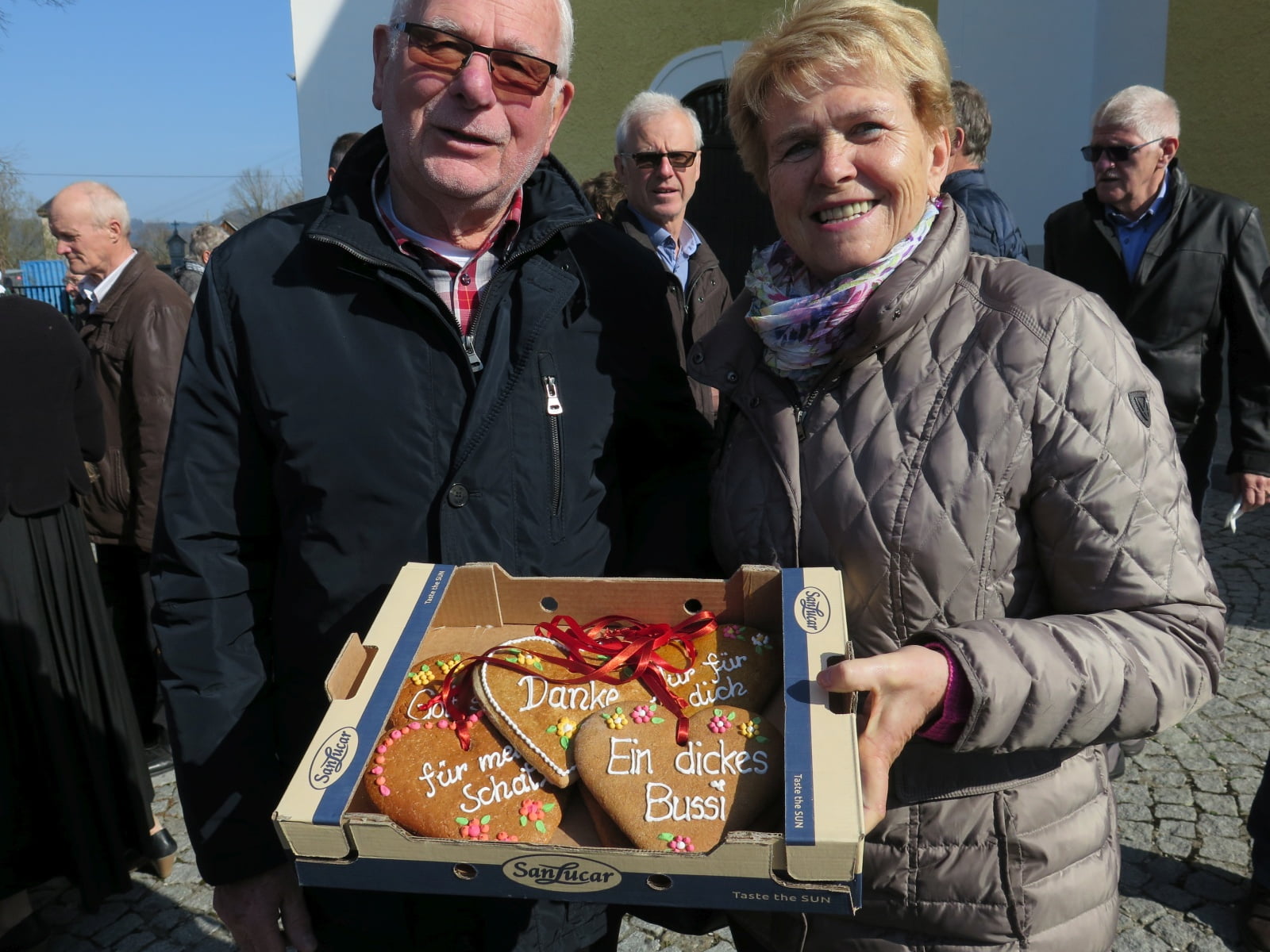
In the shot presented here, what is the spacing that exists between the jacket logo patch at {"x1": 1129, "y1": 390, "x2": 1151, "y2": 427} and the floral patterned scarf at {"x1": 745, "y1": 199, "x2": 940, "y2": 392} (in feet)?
1.29

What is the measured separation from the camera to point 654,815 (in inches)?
45.0

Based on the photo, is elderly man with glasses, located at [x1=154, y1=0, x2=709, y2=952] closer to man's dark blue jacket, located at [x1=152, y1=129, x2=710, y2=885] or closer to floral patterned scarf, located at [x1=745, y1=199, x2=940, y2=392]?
man's dark blue jacket, located at [x1=152, y1=129, x2=710, y2=885]

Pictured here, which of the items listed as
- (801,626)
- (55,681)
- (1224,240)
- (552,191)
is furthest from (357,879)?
(1224,240)

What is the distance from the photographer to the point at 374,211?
68.9 inches

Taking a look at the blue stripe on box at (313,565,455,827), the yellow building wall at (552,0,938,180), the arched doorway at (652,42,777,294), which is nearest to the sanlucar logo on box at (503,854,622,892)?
the blue stripe on box at (313,565,455,827)

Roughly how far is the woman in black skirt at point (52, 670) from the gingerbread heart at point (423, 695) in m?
2.52

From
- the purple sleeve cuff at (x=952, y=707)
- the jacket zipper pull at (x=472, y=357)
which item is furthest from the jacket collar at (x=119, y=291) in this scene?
the purple sleeve cuff at (x=952, y=707)

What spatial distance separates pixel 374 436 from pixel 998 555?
1.03m

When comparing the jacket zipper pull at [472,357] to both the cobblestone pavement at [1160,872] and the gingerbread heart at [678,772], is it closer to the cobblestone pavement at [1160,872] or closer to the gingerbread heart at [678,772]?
the gingerbread heart at [678,772]

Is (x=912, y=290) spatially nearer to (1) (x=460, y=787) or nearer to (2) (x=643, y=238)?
(1) (x=460, y=787)

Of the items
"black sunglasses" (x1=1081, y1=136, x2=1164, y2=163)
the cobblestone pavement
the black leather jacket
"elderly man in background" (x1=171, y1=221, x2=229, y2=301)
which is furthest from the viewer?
"elderly man in background" (x1=171, y1=221, x2=229, y2=301)

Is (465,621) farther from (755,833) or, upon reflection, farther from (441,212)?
(441,212)

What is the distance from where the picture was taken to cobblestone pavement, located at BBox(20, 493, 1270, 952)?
3.02 meters

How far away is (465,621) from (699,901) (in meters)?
0.60
